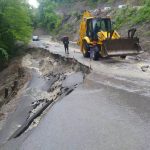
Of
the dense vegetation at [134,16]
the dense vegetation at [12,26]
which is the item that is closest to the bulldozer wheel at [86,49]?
the dense vegetation at [134,16]

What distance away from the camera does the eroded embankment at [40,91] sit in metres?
14.9

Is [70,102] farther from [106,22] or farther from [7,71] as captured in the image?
[7,71]

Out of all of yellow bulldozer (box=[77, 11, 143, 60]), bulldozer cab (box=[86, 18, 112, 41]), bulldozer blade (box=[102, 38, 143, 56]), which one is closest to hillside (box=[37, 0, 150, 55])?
bulldozer cab (box=[86, 18, 112, 41])

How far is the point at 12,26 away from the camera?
4516 cm

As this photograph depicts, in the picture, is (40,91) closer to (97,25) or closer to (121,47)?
(121,47)

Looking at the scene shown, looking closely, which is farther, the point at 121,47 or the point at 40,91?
the point at 121,47

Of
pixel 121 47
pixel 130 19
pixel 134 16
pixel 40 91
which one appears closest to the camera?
pixel 40 91

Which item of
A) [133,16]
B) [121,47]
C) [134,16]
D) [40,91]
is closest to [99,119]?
[40,91]

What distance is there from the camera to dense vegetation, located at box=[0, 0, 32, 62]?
42938 millimetres

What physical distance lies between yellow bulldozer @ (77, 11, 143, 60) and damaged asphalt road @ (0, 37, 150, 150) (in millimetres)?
4949

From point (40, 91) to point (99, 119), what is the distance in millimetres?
10496

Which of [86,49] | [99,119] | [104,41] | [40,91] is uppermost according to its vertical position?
[104,41]

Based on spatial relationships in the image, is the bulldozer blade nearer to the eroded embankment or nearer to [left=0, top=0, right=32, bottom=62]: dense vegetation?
the eroded embankment

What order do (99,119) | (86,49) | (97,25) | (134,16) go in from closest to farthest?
(99,119), (97,25), (86,49), (134,16)
